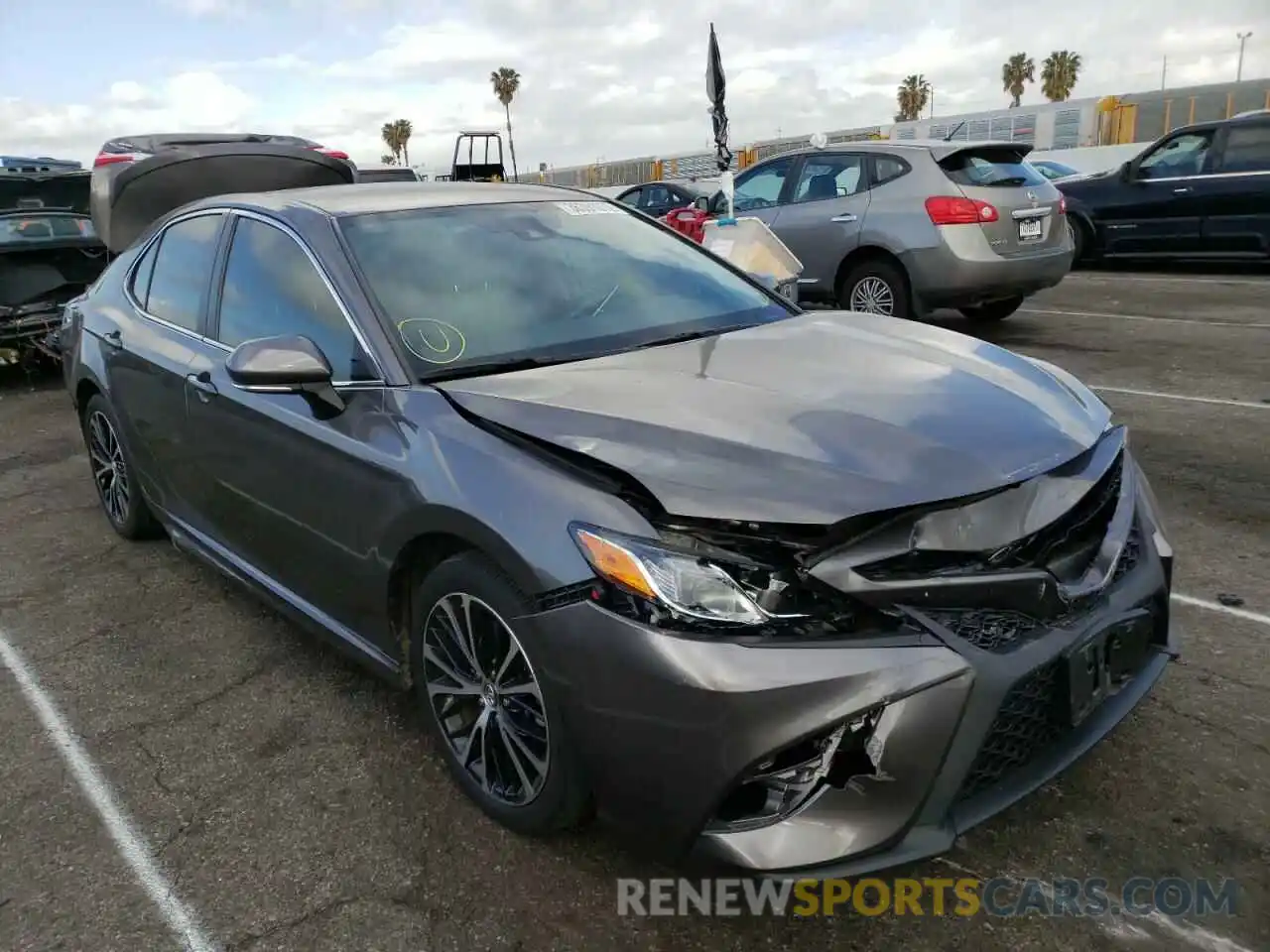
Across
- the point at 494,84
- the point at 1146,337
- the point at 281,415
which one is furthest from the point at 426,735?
the point at 494,84

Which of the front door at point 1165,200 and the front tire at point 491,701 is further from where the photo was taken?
the front door at point 1165,200

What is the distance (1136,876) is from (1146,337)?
738 cm

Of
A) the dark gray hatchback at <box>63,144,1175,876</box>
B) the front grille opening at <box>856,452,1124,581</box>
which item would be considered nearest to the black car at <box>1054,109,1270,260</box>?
the dark gray hatchback at <box>63,144,1175,876</box>

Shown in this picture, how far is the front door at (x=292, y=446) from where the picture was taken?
2.81m

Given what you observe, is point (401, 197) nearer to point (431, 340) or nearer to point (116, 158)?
point (431, 340)

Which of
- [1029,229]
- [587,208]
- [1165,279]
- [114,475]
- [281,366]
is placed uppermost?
[587,208]

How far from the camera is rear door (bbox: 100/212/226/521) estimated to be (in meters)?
3.79

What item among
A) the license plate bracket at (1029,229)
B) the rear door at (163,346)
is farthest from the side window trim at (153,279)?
the license plate bracket at (1029,229)

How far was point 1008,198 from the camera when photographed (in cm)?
835

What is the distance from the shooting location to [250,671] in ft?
11.8

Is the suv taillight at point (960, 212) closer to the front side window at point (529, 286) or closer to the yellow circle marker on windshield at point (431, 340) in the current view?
the front side window at point (529, 286)

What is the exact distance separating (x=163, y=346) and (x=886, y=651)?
10.3ft

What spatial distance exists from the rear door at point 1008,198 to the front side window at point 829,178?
30.6 inches

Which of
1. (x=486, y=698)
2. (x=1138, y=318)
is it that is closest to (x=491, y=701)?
(x=486, y=698)
